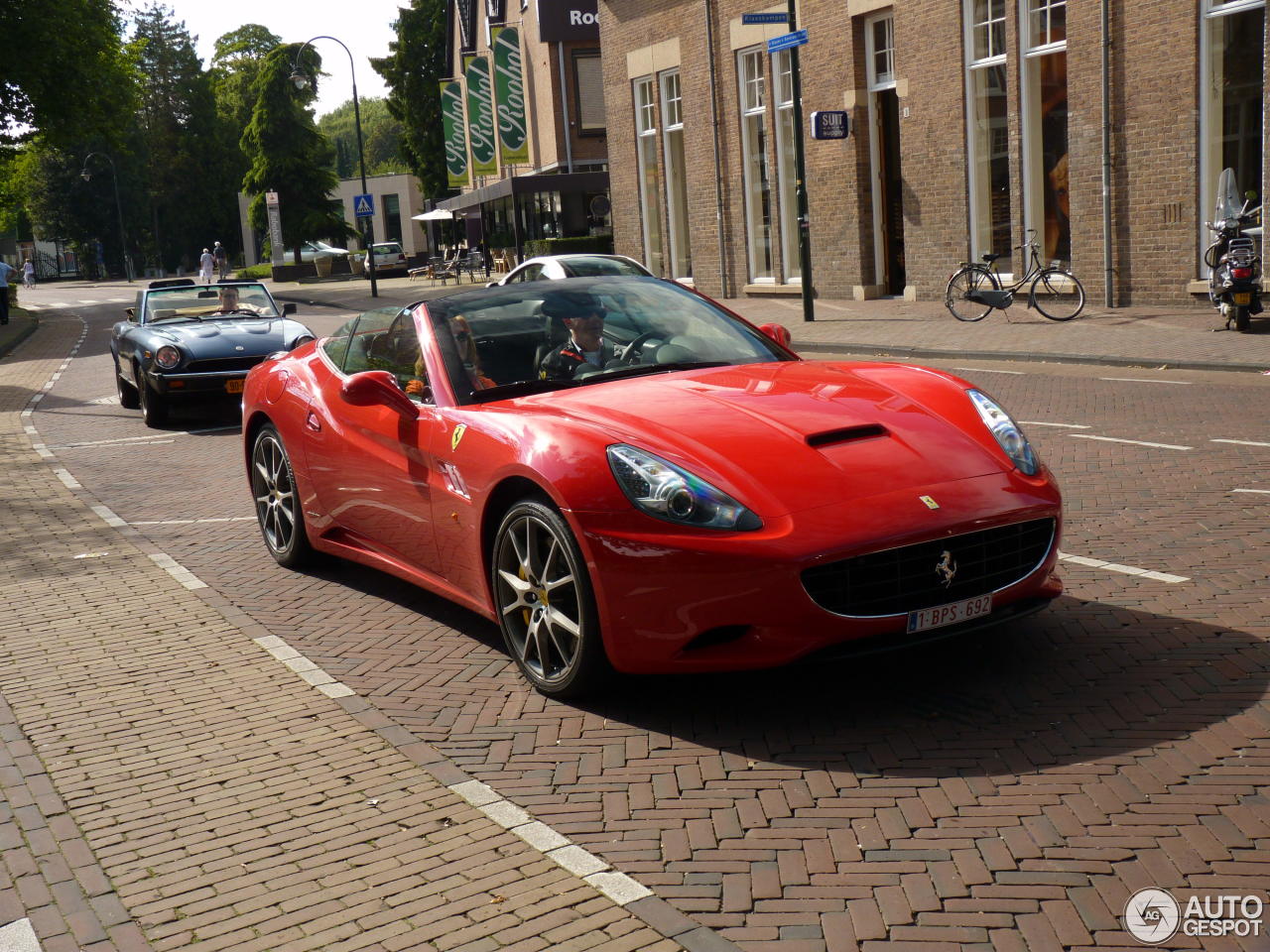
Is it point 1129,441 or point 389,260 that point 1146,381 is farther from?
point 389,260

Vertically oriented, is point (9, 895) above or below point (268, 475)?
below

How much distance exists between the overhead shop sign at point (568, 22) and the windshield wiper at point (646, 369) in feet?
136

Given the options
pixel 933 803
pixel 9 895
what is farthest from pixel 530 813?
pixel 9 895

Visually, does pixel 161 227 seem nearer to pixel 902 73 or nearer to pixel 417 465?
pixel 902 73

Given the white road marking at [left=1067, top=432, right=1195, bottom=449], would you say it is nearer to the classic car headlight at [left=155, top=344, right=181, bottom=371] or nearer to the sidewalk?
the sidewalk

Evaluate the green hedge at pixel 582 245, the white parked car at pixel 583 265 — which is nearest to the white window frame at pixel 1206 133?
the white parked car at pixel 583 265

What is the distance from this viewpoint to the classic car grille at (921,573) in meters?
4.33

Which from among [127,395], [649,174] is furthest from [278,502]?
[649,174]

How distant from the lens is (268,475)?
7488mm

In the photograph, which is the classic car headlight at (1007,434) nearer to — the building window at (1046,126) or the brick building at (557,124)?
the building window at (1046,126)

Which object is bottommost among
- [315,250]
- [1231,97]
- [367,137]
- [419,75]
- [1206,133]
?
[1206,133]

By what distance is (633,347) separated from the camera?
577 cm

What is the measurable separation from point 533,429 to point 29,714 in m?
2.20

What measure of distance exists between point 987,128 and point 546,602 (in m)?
18.1
